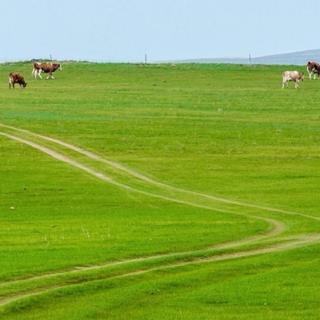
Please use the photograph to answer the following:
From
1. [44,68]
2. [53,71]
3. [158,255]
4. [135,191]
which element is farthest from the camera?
[53,71]

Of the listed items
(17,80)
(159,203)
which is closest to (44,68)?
(17,80)

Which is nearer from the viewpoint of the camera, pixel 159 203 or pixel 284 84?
pixel 159 203

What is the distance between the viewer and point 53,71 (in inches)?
3487

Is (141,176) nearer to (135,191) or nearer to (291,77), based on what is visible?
(135,191)

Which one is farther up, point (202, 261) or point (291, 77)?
point (291, 77)

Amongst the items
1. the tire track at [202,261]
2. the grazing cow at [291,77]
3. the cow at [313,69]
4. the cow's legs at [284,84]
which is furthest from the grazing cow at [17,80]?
the tire track at [202,261]

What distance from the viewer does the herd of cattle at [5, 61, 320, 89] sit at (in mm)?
77569

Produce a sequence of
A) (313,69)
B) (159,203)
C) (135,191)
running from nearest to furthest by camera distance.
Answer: (159,203) → (135,191) → (313,69)

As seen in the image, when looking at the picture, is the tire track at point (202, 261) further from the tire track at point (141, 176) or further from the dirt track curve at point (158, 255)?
the tire track at point (141, 176)

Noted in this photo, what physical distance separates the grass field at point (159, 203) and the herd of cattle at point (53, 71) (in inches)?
125

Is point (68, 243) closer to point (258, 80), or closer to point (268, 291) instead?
point (268, 291)

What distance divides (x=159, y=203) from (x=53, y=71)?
54.5m

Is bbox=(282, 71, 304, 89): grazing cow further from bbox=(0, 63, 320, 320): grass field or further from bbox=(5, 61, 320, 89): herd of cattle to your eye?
bbox=(0, 63, 320, 320): grass field

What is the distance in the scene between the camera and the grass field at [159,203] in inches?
798
